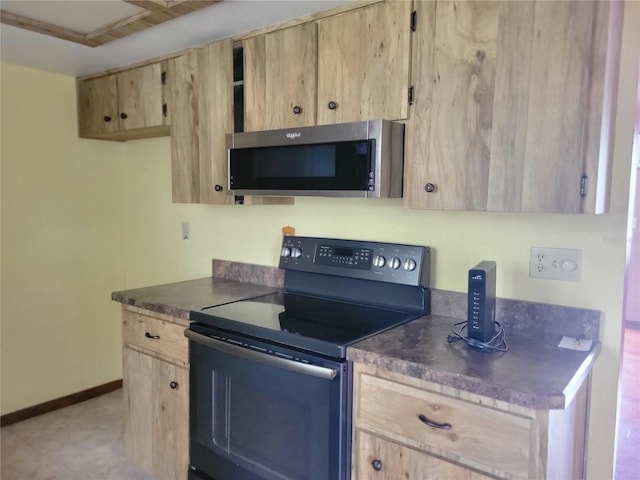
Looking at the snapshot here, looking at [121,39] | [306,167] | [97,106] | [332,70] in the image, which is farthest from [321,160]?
[97,106]

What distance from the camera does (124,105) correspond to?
2.67 metres

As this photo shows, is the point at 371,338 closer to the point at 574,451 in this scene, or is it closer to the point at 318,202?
the point at 574,451

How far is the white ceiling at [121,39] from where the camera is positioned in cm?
184

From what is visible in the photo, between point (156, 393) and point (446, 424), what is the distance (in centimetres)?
134

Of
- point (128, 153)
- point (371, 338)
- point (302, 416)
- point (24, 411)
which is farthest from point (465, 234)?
point (24, 411)

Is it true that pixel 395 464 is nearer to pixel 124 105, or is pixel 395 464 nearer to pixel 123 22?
pixel 123 22

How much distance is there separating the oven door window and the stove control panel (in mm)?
571

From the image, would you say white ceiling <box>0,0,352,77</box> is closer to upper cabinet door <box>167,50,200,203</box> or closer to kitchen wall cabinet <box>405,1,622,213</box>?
upper cabinet door <box>167,50,200,203</box>

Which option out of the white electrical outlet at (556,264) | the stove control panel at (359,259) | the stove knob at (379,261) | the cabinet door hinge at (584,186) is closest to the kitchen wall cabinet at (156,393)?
the stove control panel at (359,259)

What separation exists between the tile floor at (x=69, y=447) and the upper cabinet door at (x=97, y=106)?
1.72 meters

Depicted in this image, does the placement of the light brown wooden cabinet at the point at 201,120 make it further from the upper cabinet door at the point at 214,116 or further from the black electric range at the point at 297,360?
the black electric range at the point at 297,360

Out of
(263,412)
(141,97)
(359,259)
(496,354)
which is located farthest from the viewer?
(141,97)

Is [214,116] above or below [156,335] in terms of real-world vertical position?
above

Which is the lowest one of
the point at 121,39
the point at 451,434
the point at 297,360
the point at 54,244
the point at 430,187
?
the point at 451,434
